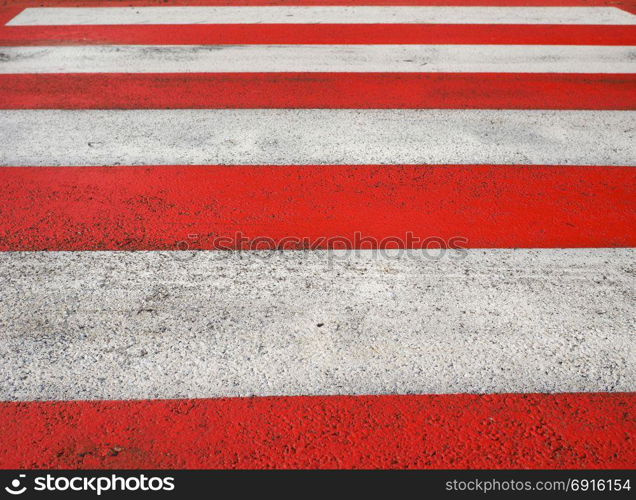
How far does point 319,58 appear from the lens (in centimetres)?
635

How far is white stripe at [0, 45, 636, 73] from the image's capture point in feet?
20.0

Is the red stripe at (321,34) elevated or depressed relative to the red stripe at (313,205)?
elevated

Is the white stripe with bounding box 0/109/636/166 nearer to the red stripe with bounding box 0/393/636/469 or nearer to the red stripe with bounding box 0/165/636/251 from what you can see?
the red stripe with bounding box 0/165/636/251

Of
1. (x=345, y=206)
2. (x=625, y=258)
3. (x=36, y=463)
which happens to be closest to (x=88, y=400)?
(x=36, y=463)

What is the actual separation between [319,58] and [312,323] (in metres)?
4.04

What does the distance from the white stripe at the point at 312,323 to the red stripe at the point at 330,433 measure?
0.08m

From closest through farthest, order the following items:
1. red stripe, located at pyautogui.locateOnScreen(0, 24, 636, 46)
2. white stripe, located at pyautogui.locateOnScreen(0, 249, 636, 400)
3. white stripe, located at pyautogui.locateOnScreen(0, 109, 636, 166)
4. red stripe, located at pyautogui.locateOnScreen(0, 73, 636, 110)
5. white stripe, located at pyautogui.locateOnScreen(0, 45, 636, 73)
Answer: white stripe, located at pyautogui.locateOnScreen(0, 249, 636, 400), white stripe, located at pyautogui.locateOnScreen(0, 109, 636, 166), red stripe, located at pyautogui.locateOnScreen(0, 73, 636, 110), white stripe, located at pyautogui.locateOnScreen(0, 45, 636, 73), red stripe, located at pyautogui.locateOnScreen(0, 24, 636, 46)

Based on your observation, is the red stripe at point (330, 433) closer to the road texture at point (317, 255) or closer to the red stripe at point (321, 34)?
the road texture at point (317, 255)

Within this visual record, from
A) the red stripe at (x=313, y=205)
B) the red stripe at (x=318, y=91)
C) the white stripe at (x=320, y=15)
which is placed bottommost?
the red stripe at (x=313, y=205)

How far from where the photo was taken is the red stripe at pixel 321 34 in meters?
6.80

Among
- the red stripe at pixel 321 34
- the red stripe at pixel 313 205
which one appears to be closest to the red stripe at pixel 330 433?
the red stripe at pixel 313 205

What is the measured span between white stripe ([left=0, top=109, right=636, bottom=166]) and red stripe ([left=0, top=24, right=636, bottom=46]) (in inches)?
72.8

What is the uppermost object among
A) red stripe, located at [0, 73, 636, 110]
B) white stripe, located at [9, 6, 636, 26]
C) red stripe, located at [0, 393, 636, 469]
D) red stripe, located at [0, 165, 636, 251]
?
white stripe, located at [9, 6, 636, 26]

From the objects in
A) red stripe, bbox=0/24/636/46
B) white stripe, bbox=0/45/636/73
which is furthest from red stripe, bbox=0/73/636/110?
red stripe, bbox=0/24/636/46
